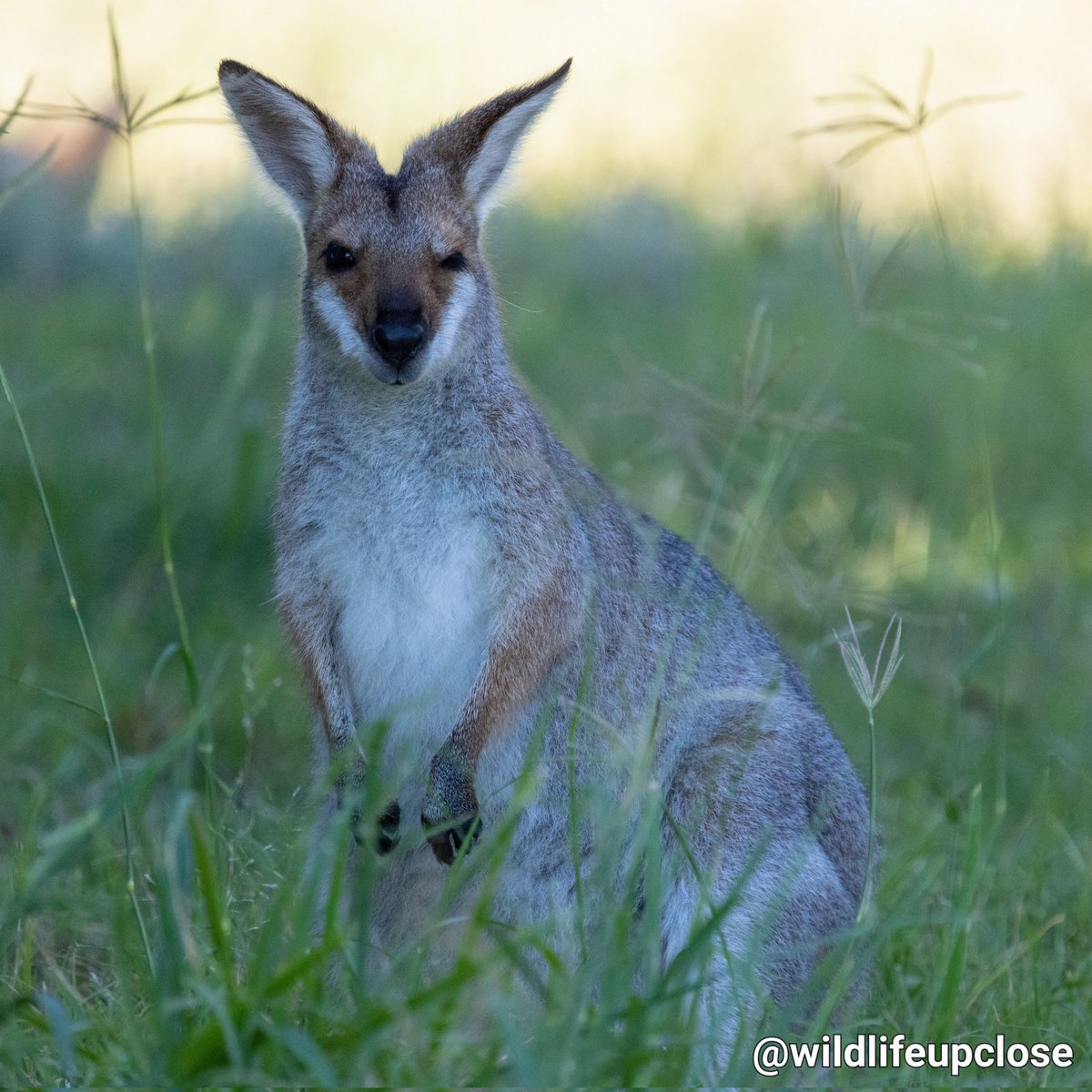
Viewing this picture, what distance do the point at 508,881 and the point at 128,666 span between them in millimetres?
2416

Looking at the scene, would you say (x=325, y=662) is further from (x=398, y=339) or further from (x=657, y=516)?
(x=657, y=516)

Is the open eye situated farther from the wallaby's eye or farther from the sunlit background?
the sunlit background

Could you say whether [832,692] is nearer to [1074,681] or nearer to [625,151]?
[1074,681]

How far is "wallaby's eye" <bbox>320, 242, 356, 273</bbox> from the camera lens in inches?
143

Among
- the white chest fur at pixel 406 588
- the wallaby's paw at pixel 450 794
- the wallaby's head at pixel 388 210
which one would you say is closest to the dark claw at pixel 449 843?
the wallaby's paw at pixel 450 794

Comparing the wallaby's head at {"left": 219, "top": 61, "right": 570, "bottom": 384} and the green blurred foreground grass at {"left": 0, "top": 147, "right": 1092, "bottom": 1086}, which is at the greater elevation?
the wallaby's head at {"left": 219, "top": 61, "right": 570, "bottom": 384}

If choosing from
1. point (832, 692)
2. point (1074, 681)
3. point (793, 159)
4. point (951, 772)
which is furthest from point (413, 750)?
point (793, 159)

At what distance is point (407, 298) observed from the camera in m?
3.48

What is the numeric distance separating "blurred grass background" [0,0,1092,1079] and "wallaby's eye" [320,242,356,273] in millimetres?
528

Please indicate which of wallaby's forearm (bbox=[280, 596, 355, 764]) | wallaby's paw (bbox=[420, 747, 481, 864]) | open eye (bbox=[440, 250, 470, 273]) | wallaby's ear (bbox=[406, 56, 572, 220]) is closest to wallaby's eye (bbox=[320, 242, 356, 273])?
open eye (bbox=[440, 250, 470, 273])

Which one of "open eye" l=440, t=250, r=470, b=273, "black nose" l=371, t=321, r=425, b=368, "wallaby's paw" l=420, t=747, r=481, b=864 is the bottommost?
"wallaby's paw" l=420, t=747, r=481, b=864

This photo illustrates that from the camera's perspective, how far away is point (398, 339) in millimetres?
3428

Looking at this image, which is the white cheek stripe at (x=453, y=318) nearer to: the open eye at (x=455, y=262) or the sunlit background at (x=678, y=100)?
the open eye at (x=455, y=262)

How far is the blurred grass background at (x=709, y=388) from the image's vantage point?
4.13 metres
